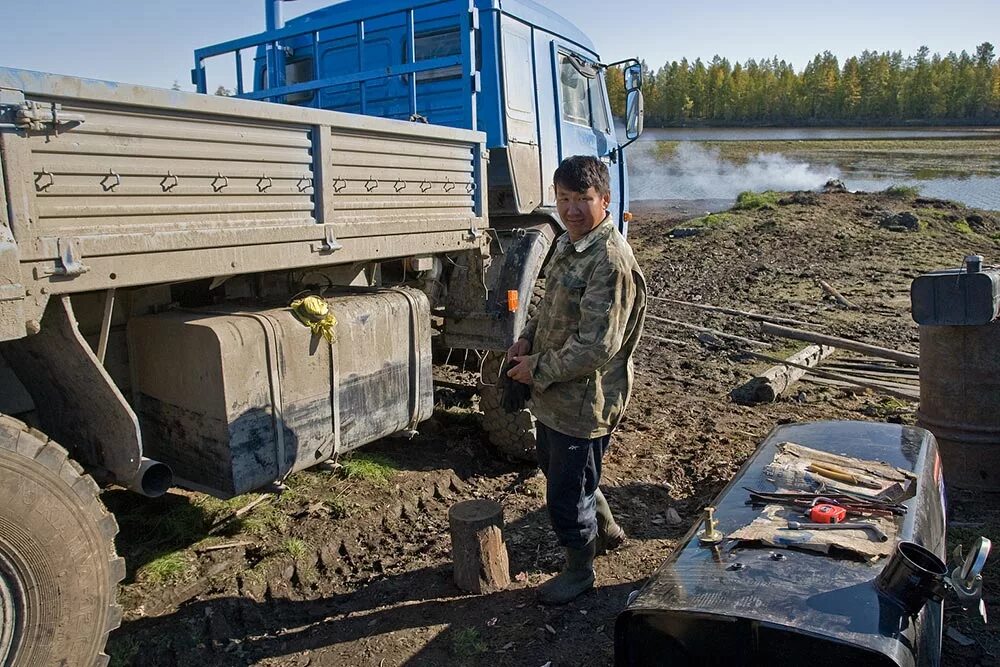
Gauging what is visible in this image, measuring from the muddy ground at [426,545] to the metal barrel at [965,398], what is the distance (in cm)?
20

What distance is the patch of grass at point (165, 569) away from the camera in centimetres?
352

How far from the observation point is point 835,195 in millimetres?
21734

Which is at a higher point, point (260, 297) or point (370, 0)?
point (370, 0)

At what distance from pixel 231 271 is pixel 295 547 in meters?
1.51

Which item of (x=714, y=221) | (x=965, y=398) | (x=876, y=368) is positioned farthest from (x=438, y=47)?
(x=714, y=221)

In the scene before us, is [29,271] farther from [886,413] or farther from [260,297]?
[886,413]

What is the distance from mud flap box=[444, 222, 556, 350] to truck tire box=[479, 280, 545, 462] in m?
0.16

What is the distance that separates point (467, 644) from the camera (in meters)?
3.19

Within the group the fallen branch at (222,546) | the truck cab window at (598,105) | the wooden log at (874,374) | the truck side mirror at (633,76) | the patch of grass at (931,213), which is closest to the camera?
the fallen branch at (222,546)

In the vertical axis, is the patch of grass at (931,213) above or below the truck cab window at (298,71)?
below

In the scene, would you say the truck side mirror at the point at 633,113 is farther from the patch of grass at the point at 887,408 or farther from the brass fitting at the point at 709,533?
the brass fitting at the point at 709,533

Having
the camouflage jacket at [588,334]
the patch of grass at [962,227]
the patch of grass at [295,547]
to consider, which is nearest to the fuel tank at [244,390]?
the patch of grass at [295,547]

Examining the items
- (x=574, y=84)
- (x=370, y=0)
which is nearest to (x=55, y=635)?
(x=370, y=0)

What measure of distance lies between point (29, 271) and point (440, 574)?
7.38ft
